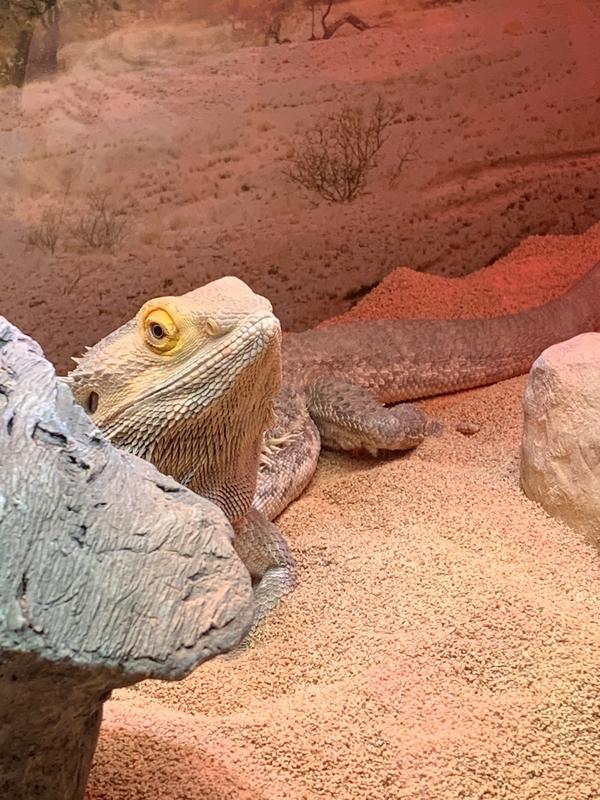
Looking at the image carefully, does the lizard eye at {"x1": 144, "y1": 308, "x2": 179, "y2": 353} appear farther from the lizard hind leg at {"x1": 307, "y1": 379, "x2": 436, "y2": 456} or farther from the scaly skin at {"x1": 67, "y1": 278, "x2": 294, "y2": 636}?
the lizard hind leg at {"x1": 307, "y1": 379, "x2": 436, "y2": 456}

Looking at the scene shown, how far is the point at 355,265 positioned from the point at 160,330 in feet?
7.23

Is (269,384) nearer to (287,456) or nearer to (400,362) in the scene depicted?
(287,456)

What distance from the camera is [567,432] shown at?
279 cm

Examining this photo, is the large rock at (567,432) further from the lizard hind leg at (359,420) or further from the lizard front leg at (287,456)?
the lizard front leg at (287,456)

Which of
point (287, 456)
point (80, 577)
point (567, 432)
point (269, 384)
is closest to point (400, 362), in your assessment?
point (287, 456)

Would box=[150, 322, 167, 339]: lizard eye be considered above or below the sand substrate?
above

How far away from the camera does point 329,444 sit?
3.85m

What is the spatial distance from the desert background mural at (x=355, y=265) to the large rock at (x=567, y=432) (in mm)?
92

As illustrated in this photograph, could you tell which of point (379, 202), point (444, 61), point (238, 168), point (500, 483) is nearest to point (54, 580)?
point (500, 483)

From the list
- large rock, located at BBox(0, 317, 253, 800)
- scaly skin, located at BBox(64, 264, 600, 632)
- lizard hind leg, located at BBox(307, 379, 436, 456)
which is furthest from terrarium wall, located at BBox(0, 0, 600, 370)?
large rock, located at BBox(0, 317, 253, 800)

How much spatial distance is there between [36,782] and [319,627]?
1.35 meters

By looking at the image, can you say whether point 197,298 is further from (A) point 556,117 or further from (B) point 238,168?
(A) point 556,117

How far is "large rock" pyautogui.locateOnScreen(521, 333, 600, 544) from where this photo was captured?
273 cm

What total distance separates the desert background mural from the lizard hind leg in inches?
3.8
